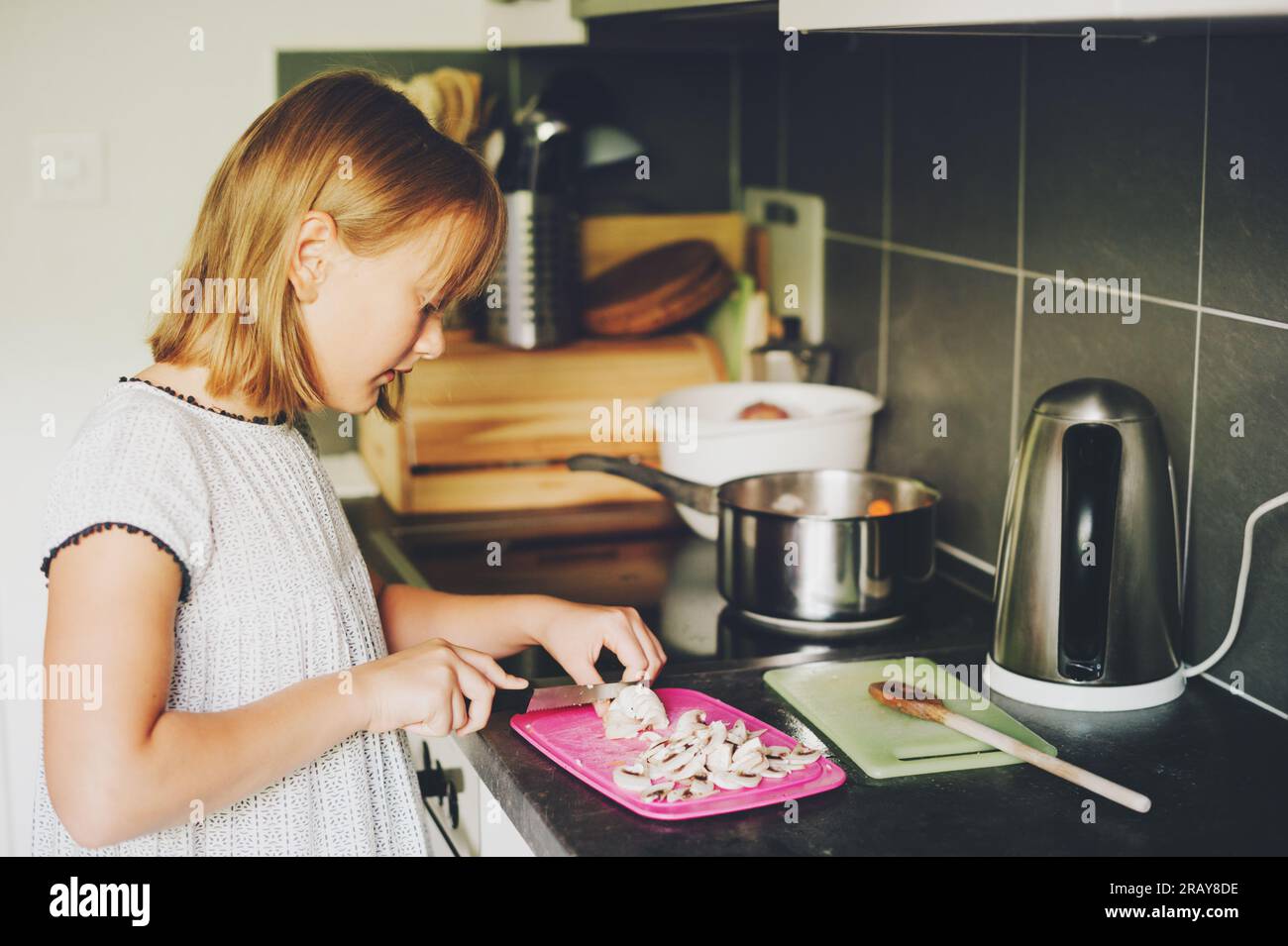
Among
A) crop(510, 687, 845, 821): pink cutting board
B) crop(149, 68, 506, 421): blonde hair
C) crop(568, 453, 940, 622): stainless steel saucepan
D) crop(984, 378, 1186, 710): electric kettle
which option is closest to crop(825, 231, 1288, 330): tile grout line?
crop(984, 378, 1186, 710): electric kettle

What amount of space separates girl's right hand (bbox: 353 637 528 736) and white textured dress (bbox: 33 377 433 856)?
0.24ft

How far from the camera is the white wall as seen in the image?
2.10 m

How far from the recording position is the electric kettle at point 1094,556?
1104 mm

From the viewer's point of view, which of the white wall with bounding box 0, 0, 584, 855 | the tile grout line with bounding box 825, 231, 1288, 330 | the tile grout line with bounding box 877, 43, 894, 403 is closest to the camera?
the tile grout line with bounding box 825, 231, 1288, 330

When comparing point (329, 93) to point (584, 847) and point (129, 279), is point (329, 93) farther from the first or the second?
point (129, 279)

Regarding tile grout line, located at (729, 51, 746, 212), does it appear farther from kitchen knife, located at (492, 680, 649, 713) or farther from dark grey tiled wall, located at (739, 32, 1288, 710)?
kitchen knife, located at (492, 680, 649, 713)

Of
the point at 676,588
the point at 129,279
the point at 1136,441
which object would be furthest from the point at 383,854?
the point at 129,279

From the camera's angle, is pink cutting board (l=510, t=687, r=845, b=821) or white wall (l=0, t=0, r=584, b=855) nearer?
pink cutting board (l=510, t=687, r=845, b=821)

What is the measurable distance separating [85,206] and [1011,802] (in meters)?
1.71

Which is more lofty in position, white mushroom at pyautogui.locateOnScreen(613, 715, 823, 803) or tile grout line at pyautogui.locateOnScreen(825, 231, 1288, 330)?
tile grout line at pyautogui.locateOnScreen(825, 231, 1288, 330)

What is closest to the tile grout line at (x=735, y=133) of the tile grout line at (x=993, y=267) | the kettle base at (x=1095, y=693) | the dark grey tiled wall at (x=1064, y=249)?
the dark grey tiled wall at (x=1064, y=249)

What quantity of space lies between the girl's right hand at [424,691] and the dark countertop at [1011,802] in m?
0.06

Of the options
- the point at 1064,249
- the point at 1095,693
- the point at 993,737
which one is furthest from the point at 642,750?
the point at 1064,249
